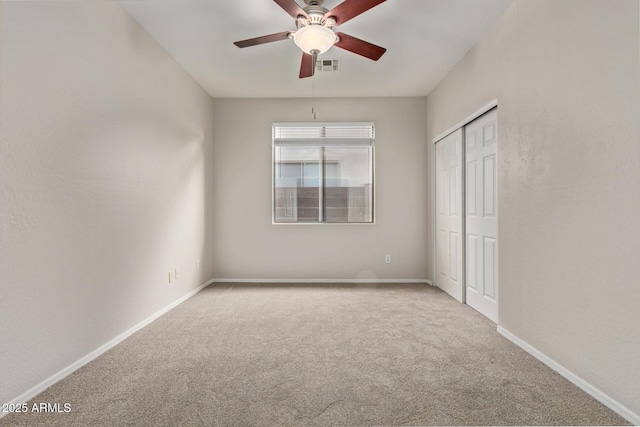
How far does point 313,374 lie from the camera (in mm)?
2115

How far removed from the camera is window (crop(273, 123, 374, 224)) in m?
4.87

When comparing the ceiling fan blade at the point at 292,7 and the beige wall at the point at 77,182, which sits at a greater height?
the ceiling fan blade at the point at 292,7

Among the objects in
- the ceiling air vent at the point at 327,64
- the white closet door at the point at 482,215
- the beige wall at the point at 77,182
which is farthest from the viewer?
the ceiling air vent at the point at 327,64

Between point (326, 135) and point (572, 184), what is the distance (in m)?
3.32

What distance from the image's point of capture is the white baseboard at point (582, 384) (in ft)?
5.40

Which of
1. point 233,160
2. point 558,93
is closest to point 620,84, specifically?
point 558,93

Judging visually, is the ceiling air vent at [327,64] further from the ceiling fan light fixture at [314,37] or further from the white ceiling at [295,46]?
the ceiling fan light fixture at [314,37]

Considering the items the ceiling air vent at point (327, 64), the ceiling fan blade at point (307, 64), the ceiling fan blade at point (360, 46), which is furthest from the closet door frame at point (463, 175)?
the ceiling fan blade at point (307, 64)

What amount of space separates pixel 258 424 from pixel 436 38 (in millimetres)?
3368

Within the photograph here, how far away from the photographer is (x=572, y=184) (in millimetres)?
2020

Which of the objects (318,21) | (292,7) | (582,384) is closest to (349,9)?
(318,21)

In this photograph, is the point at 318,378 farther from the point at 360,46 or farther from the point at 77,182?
the point at 360,46

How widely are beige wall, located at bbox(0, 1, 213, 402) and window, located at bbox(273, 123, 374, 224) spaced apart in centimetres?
170

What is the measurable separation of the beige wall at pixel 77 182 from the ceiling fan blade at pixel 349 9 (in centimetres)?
168
